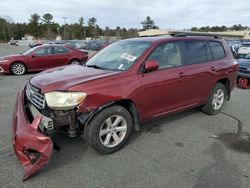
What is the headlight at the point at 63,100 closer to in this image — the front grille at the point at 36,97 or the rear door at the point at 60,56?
the front grille at the point at 36,97

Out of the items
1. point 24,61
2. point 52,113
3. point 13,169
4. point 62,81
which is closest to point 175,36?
point 62,81

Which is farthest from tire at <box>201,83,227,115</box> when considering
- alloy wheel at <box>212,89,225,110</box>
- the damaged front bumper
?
the damaged front bumper

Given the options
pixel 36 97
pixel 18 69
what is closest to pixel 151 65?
pixel 36 97

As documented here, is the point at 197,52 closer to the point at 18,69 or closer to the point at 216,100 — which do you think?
the point at 216,100

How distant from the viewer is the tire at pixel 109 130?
3607 millimetres

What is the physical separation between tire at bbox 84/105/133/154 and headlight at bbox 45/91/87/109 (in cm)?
39

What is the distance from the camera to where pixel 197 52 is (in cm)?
514

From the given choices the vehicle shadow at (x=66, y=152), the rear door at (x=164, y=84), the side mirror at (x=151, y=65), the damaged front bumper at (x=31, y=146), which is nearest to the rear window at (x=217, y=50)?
the rear door at (x=164, y=84)

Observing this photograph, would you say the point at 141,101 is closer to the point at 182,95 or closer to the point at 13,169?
the point at 182,95

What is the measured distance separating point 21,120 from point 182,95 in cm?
286

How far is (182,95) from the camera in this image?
478cm

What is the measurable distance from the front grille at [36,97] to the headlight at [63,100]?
17cm

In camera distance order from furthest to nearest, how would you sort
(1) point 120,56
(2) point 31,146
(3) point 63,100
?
1. (1) point 120,56
2. (3) point 63,100
3. (2) point 31,146

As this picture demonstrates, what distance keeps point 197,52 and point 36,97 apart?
3.24 metres
